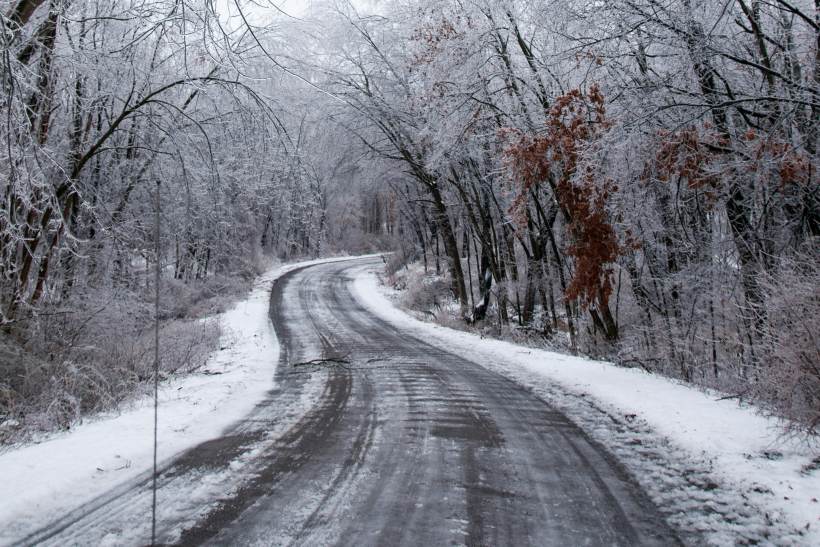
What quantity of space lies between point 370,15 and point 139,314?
1143cm

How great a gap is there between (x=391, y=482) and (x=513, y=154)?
7.42 metres

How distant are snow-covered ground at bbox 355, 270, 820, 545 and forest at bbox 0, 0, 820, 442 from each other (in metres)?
0.40

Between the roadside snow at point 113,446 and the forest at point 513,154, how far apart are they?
2.46 ft

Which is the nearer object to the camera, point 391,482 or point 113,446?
point 391,482

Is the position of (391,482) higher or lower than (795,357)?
lower

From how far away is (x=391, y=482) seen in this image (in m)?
4.25

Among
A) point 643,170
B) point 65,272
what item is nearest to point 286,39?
point 65,272

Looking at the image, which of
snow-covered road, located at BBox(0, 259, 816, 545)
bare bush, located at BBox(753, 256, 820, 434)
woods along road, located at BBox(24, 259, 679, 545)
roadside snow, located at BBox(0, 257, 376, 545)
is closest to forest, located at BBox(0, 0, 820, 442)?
bare bush, located at BBox(753, 256, 820, 434)

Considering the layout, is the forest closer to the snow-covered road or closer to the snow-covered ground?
the snow-covered ground

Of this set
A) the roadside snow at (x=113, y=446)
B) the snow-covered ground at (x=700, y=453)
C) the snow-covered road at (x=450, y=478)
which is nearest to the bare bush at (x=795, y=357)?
the snow-covered ground at (x=700, y=453)

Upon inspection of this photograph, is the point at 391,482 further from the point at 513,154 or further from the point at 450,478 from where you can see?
the point at 513,154

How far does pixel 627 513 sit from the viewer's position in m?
3.73

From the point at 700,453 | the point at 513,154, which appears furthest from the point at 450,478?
the point at 513,154

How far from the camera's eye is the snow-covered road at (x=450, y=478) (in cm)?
344
